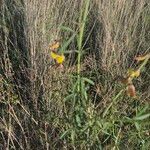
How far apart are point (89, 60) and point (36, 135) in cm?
56

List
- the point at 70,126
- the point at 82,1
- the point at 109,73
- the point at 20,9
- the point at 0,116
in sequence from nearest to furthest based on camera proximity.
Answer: the point at 70,126, the point at 0,116, the point at 109,73, the point at 82,1, the point at 20,9

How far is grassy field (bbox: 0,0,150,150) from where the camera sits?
1.99 metres

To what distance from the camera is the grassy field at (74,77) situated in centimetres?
199

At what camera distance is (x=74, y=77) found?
217cm

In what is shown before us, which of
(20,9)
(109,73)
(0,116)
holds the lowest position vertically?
(0,116)

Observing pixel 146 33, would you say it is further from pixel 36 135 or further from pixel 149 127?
pixel 36 135

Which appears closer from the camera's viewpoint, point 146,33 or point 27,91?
point 27,91

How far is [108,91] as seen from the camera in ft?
7.20

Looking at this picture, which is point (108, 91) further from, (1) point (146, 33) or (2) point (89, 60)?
(1) point (146, 33)

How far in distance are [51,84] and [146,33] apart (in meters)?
0.77

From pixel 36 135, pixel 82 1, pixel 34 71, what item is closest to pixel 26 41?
pixel 34 71

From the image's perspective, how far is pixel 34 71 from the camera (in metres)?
2.25

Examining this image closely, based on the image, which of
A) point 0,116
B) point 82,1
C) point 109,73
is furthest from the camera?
point 82,1

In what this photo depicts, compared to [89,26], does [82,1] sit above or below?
above
